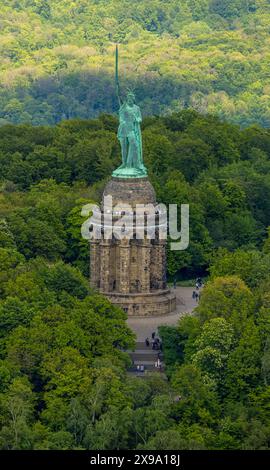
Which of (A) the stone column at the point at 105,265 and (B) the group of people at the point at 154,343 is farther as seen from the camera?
(A) the stone column at the point at 105,265

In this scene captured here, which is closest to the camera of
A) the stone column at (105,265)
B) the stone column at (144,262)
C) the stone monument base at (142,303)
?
the stone column at (144,262)

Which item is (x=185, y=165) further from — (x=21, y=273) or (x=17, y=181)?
(x=21, y=273)

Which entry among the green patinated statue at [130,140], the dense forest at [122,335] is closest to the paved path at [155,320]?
the dense forest at [122,335]

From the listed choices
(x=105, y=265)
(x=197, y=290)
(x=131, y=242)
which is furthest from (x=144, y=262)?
(x=197, y=290)

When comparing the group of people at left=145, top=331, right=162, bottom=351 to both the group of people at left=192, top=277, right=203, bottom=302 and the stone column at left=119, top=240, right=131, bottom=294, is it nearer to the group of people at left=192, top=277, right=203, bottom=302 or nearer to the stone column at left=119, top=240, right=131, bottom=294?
the stone column at left=119, top=240, right=131, bottom=294

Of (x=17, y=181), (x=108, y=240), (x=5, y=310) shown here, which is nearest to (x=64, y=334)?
(x=5, y=310)

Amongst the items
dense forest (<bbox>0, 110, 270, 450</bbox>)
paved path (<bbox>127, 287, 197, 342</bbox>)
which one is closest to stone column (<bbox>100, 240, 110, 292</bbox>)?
paved path (<bbox>127, 287, 197, 342</bbox>)

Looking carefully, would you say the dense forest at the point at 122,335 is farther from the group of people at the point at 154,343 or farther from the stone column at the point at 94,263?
the stone column at the point at 94,263
